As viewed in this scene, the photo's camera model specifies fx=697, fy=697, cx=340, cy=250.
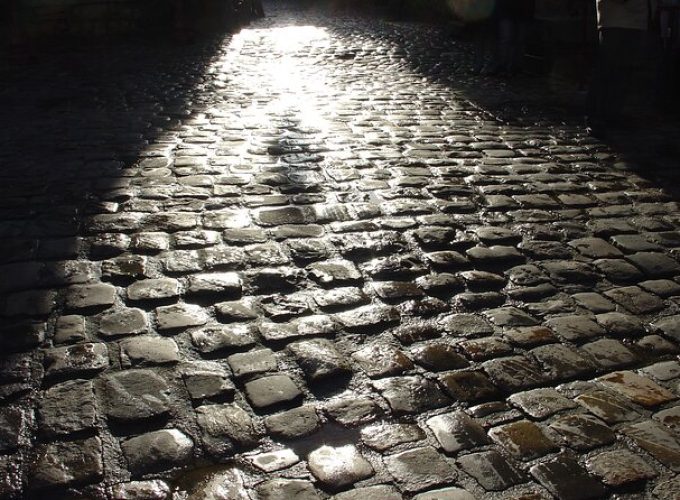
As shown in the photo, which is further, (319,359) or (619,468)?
(319,359)

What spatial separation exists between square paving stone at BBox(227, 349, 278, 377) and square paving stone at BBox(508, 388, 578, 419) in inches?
33.2

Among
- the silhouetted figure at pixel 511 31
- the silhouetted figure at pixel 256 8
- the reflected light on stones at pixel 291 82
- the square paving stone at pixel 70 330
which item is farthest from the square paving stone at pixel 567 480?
the silhouetted figure at pixel 256 8

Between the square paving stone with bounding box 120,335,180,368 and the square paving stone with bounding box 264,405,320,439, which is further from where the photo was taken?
the square paving stone with bounding box 120,335,180,368

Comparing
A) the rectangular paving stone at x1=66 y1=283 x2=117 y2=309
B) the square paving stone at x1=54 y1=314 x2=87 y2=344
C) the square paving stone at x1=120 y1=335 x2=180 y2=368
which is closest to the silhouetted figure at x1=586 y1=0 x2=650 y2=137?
the rectangular paving stone at x1=66 y1=283 x2=117 y2=309

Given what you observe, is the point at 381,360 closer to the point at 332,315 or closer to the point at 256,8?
the point at 332,315

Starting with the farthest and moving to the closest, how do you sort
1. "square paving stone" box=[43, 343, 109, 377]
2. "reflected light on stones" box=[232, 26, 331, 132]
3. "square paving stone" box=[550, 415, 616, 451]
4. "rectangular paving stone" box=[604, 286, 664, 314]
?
"reflected light on stones" box=[232, 26, 331, 132]
"rectangular paving stone" box=[604, 286, 664, 314]
"square paving stone" box=[43, 343, 109, 377]
"square paving stone" box=[550, 415, 616, 451]

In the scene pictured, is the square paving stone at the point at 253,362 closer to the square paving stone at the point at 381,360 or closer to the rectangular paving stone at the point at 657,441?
the square paving stone at the point at 381,360

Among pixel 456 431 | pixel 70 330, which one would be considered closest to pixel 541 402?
pixel 456 431

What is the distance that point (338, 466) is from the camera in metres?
1.98

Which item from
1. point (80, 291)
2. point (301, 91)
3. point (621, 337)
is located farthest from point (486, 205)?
point (301, 91)

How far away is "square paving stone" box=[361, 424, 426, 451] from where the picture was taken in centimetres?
209

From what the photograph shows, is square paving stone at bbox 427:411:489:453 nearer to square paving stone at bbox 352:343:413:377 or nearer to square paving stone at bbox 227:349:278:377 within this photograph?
square paving stone at bbox 352:343:413:377

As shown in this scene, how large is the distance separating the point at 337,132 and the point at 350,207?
202 cm

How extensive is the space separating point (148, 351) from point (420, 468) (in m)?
1.12
